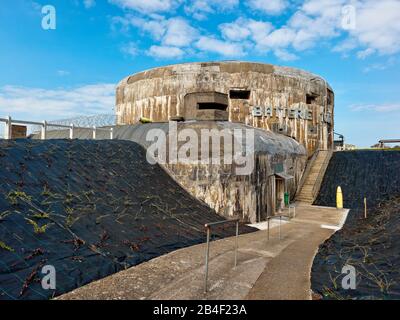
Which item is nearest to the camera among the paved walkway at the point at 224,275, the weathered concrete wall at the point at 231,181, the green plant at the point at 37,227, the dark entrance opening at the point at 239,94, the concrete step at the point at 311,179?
the paved walkway at the point at 224,275

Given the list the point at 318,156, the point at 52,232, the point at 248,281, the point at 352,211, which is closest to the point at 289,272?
the point at 248,281

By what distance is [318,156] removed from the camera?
81.3ft

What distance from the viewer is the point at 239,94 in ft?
87.4

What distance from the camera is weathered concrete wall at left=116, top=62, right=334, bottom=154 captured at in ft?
84.0

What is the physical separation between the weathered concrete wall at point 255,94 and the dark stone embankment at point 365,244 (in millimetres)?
8077

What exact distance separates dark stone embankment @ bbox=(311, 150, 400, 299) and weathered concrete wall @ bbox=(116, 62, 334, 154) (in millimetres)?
8077

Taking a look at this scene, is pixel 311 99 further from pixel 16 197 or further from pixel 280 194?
pixel 16 197

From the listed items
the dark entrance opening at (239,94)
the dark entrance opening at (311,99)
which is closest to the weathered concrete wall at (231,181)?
the dark entrance opening at (239,94)

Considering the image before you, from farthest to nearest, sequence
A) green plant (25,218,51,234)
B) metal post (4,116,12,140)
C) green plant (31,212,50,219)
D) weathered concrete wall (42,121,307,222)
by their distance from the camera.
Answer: weathered concrete wall (42,121,307,222) < metal post (4,116,12,140) < green plant (31,212,50,219) < green plant (25,218,51,234)

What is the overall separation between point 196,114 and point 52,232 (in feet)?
37.2

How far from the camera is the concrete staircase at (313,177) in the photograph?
19703 mm

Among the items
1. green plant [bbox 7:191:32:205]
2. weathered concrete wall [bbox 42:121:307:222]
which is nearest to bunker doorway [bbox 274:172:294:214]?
weathered concrete wall [bbox 42:121:307:222]

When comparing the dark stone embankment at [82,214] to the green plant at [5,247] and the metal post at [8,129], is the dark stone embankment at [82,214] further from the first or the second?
the metal post at [8,129]

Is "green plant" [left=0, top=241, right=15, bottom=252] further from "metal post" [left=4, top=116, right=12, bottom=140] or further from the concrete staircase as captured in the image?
the concrete staircase
